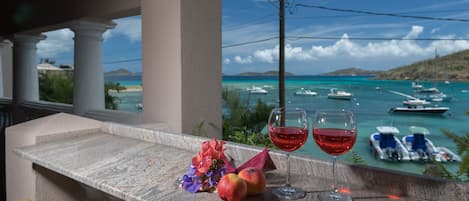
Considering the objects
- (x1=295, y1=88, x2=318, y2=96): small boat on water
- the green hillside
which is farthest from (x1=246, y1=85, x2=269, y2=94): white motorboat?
the green hillside

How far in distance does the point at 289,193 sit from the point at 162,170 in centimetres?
38

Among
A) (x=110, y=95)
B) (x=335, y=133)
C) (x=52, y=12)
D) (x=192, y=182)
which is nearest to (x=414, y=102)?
(x=335, y=133)

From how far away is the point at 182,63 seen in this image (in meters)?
1.87

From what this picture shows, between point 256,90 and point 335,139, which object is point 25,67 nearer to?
point 256,90

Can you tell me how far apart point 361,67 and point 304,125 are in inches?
122

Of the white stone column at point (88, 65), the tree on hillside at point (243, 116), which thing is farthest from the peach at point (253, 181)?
the white stone column at point (88, 65)

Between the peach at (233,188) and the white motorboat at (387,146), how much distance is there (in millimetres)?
2115

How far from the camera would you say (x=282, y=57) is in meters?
2.87

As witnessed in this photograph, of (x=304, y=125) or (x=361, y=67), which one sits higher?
(x=361, y=67)

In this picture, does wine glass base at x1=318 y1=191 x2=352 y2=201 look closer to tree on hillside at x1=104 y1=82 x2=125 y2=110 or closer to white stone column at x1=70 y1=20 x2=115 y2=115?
white stone column at x1=70 y1=20 x2=115 y2=115

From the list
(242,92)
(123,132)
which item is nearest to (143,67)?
(123,132)

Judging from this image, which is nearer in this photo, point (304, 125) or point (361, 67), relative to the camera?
point (304, 125)

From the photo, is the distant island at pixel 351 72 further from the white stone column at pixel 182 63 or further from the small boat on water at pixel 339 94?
the white stone column at pixel 182 63

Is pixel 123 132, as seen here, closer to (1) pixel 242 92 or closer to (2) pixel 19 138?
(2) pixel 19 138
